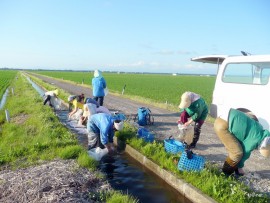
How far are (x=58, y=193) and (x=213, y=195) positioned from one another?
2477mm

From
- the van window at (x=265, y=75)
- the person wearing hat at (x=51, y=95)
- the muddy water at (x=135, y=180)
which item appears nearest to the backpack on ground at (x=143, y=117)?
the muddy water at (x=135, y=180)

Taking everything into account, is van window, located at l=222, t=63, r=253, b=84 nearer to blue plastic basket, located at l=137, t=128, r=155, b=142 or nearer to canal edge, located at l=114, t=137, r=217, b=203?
blue plastic basket, located at l=137, t=128, r=155, b=142

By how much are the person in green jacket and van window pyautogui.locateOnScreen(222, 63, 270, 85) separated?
215 centimetres

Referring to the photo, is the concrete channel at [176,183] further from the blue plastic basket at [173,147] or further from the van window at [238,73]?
the van window at [238,73]

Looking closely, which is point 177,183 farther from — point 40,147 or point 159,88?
point 159,88

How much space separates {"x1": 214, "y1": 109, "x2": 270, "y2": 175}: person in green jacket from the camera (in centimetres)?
460

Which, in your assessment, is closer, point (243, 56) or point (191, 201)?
point (191, 201)

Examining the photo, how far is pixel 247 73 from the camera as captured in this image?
6902mm

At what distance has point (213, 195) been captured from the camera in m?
4.25

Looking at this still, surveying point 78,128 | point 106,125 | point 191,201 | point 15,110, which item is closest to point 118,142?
point 106,125

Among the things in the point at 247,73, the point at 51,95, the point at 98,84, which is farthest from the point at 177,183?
the point at 51,95

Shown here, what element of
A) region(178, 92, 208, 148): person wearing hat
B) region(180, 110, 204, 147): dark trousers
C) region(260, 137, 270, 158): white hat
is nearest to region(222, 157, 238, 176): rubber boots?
region(260, 137, 270, 158): white hat

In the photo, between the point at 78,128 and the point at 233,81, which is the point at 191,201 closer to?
the point at 233,81

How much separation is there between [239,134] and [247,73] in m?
2.74
